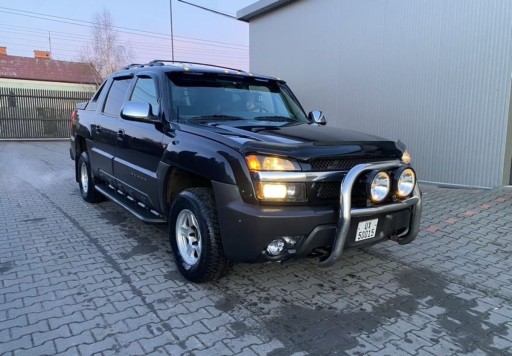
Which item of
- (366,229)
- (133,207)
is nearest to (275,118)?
(366,229)

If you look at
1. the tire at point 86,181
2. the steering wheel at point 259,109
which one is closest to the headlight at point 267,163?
the steering wheel at point 259,109

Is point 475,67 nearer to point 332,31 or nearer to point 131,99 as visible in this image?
point 332,31

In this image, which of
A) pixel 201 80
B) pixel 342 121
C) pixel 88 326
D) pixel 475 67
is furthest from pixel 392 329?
pixel 342 121

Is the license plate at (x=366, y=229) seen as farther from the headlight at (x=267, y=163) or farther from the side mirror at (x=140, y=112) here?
the side mirror at (x=140, y=112)

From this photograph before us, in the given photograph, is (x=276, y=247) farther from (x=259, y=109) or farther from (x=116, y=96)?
(x=116, y=96)

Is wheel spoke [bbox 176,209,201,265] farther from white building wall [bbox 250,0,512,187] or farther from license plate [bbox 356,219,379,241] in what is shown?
white building wall [bbox 250,0,512,187]

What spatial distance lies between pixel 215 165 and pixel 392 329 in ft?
5.84

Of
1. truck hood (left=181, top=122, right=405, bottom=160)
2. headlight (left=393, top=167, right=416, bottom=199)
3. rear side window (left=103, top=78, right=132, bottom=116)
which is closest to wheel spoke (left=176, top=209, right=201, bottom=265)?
truck hood (left=181, top=122, right=405, bottom=160)

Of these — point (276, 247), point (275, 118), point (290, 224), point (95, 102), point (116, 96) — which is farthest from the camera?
point (95, 102)

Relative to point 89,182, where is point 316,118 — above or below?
above

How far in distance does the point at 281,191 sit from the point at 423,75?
645 centimetres

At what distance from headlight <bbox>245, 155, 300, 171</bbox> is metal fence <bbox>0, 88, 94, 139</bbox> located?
1874cm

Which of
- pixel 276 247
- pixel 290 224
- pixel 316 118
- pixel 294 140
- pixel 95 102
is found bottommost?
pixel 276 247

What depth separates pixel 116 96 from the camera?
552 centimetres
